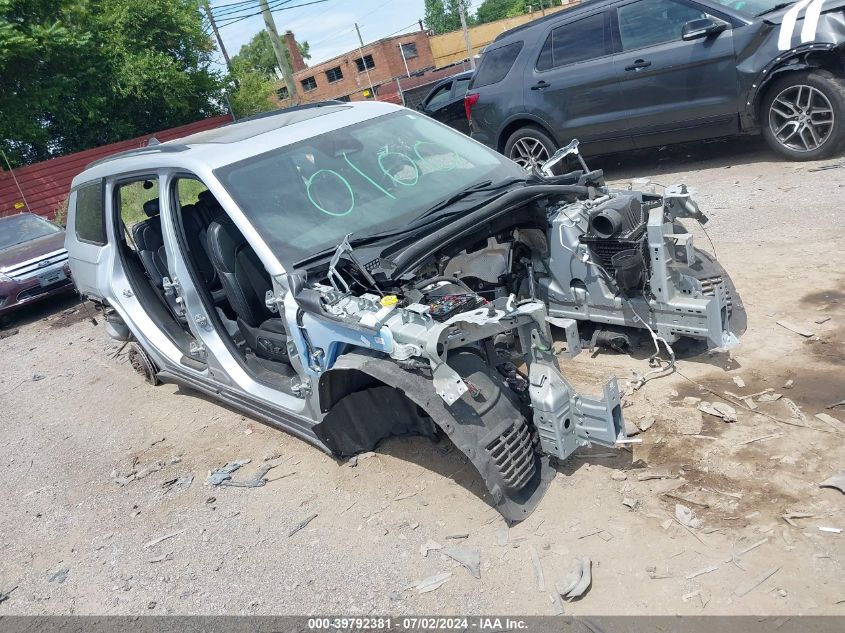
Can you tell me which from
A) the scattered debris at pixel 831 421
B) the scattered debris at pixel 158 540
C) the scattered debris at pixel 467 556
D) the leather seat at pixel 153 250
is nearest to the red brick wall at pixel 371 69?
the leather seat at pixel 153 250

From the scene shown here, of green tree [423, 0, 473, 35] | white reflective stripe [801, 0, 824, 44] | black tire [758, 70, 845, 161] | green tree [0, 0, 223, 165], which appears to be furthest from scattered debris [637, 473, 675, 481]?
green tree [423, 0, 473, 35]

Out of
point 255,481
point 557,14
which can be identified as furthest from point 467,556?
point 557,14

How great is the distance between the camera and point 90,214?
17.8ft

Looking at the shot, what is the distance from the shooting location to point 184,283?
4250 millimetres

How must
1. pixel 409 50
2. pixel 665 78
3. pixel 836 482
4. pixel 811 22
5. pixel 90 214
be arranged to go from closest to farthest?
pixel 836 482 < pixel 90 214 < pixel 811 22 < pixel 665 78 < pixel 409 50

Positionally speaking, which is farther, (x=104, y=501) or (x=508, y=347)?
(x=104, y=501)

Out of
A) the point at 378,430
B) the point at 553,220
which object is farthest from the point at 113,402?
the point at 553,220

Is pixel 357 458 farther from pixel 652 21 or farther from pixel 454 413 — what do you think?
pixel 652 21

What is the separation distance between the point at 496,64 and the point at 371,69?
47584mm

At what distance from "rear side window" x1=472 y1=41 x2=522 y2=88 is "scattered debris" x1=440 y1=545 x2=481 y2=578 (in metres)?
7.21

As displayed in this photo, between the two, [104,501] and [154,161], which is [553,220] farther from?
[104,501]

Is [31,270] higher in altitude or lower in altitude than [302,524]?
higher

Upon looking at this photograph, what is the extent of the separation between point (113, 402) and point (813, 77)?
7.09 m

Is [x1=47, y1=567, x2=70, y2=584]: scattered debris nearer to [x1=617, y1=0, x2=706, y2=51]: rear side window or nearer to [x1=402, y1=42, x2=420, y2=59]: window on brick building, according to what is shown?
[x1=617, y1=0, x2=706, y2=51]: rear side window
